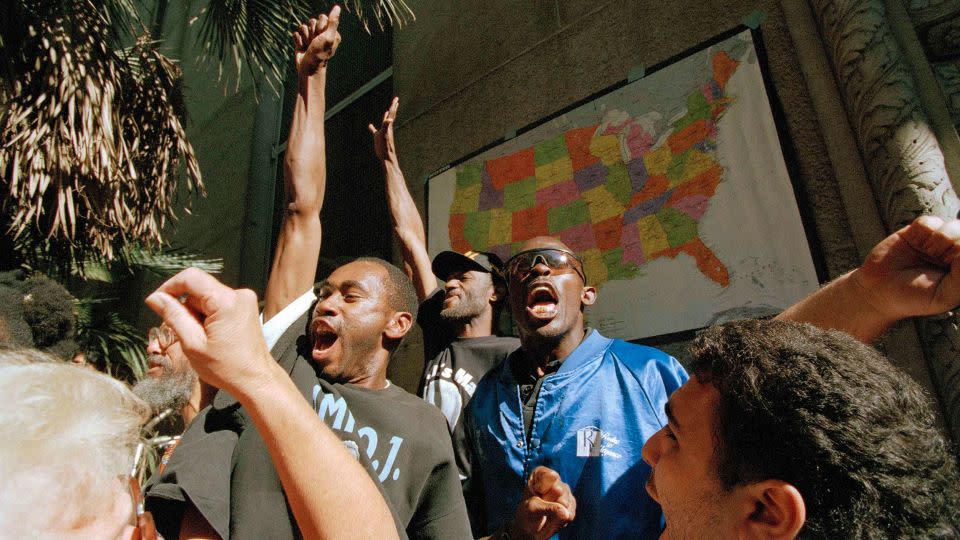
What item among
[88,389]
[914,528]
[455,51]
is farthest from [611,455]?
[455,51]

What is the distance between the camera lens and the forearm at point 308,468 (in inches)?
37.6

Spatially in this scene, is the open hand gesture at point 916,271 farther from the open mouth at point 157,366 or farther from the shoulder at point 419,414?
the open mouth at point 157,366

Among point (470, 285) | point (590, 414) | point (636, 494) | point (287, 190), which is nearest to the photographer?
point (636, 494)

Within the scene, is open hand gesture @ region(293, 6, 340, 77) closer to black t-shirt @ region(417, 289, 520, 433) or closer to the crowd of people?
the crowd of people

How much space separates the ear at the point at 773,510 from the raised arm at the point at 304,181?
154cm

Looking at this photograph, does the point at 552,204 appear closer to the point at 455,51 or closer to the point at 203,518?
the point at 455,51

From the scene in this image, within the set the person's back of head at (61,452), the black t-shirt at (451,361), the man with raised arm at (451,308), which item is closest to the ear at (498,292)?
the man with raised arm at (451,308)

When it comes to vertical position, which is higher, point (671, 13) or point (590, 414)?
point (671, 13)

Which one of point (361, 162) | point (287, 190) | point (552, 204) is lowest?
point (287, 190)

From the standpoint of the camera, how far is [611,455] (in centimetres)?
175

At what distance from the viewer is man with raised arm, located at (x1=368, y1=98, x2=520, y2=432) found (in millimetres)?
2608

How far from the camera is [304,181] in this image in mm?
2143

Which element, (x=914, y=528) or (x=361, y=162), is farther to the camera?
(x=361, y=162)

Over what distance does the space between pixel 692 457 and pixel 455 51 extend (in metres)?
4.69
